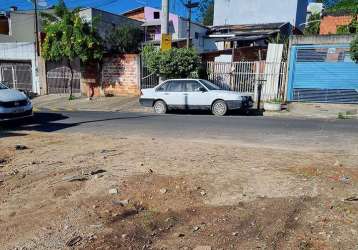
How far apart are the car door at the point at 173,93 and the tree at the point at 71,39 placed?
768 cm

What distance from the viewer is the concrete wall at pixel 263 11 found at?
40656 millimetres

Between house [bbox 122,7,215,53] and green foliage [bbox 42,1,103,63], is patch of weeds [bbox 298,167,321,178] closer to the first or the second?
green foliage [bbox 42,1,103,63]

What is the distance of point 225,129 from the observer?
11680mm

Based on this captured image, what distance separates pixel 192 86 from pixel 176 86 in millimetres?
747

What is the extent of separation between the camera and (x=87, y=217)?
15.8ft

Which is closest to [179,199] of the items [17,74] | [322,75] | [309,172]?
[309,172]

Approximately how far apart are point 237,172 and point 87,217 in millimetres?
2780

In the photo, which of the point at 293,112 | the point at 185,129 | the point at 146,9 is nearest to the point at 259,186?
the point at 185,129

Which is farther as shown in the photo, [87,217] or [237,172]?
[237,172]

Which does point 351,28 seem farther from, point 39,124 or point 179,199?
point 179,199

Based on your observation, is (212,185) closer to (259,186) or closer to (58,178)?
(259,186)

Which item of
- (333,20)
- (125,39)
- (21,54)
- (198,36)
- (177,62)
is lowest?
(177,62)

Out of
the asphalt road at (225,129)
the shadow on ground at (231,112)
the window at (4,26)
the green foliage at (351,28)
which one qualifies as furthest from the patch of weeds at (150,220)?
the window at (4,26)

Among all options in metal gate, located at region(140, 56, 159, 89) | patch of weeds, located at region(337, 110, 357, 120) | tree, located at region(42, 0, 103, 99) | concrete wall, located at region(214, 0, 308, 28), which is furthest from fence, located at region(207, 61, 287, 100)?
concrete wall, located at region(214, 0, 308, 28)
